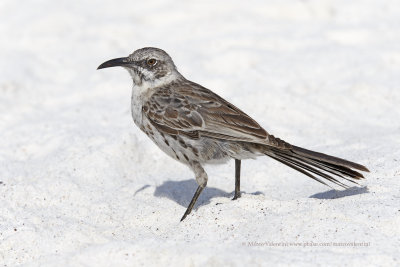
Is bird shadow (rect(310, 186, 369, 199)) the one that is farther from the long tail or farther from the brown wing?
the brown wing

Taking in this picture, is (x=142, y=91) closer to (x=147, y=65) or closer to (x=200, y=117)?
(x=147, y=65)

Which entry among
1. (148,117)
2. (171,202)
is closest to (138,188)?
(171,202)

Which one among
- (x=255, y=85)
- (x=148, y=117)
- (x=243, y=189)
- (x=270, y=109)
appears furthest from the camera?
(x=255, y=85)

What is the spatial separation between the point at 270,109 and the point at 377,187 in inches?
113

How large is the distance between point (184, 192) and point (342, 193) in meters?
1.71

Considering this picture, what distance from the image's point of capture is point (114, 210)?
5930mm

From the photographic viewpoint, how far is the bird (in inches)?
214

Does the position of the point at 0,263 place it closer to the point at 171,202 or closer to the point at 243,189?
the point at 171,202

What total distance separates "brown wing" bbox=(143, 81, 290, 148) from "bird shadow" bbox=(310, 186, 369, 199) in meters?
0.72

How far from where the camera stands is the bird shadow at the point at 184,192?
6.26 meters

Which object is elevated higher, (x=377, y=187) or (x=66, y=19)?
(x=66, y=19)

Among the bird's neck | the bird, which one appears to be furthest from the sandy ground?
the bird's neck

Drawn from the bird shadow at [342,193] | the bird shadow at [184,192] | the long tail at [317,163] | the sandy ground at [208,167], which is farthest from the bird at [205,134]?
the bird shadow at [184,192]

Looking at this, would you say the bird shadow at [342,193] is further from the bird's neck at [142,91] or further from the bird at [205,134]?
the bird's neck at [142,91]
